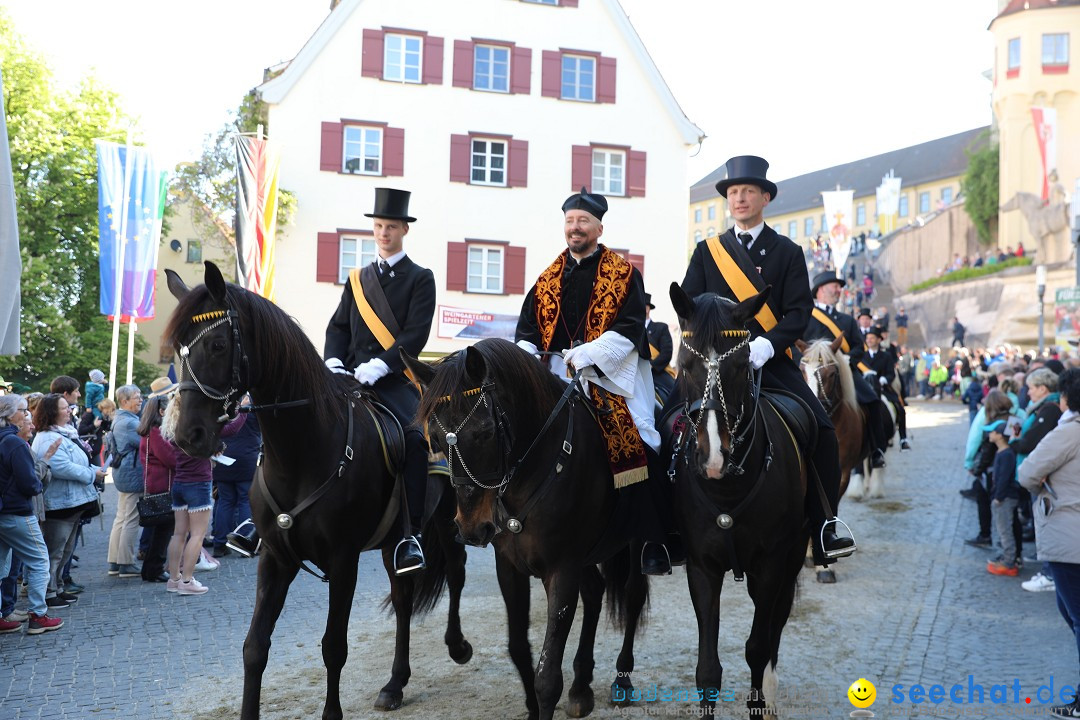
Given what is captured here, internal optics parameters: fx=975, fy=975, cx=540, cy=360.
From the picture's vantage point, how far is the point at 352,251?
28812 mm

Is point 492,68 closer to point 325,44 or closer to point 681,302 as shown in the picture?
point 325,44

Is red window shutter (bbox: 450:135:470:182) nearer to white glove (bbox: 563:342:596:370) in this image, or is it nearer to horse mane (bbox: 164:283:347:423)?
horse mane (bbox: 164:283:347:423)

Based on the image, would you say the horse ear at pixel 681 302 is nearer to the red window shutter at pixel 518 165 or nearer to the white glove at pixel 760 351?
the white glove at pixel 760 351

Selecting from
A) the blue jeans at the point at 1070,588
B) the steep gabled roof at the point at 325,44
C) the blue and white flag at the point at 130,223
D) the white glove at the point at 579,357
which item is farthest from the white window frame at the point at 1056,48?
the white glove at the point at 579,357

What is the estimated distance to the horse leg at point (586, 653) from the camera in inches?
230

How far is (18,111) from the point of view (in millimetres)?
29891

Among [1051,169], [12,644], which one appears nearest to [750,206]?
[12,644]

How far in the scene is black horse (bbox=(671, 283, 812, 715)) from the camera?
4816 mm

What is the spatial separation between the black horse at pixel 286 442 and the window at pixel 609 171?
1027 inches

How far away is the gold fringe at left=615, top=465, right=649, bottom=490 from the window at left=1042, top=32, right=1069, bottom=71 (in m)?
62.0

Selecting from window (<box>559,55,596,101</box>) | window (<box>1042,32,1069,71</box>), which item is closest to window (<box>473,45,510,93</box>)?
window (<box>559,55,596,101</box>)

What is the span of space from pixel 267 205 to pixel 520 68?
Result: 39.6 ft

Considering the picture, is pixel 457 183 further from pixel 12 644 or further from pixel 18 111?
pixel 12 644

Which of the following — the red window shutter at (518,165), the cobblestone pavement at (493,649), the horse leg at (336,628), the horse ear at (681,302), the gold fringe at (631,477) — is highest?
the red window shutter at (518,165)
